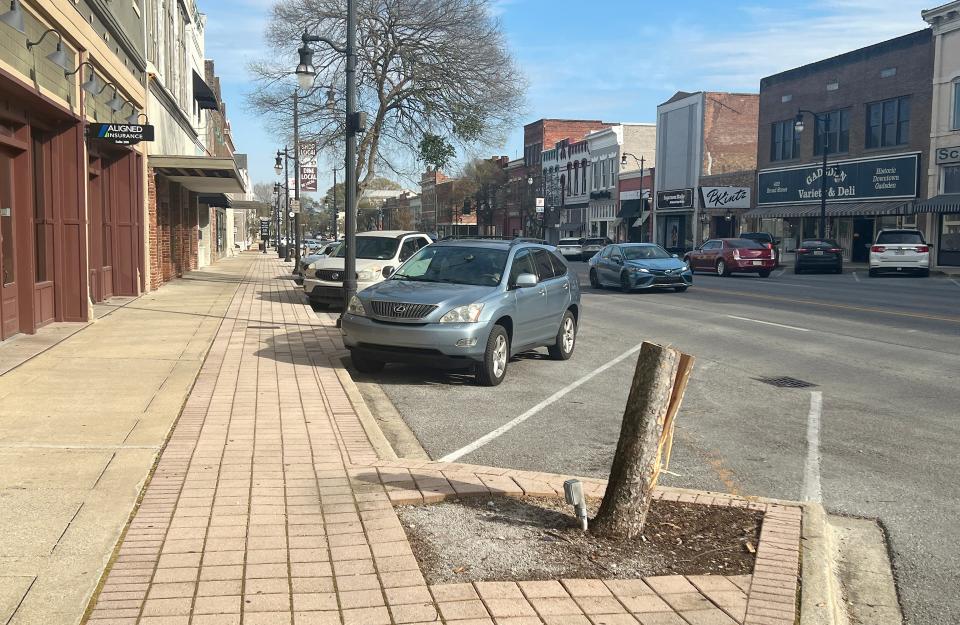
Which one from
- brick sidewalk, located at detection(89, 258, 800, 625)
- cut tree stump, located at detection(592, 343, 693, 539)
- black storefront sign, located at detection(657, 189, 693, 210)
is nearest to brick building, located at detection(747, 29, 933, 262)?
black storefront sign, located at detection(657, 189, 693, 210)

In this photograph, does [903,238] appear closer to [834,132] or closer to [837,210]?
[837,210]

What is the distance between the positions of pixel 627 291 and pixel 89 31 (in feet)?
49.7

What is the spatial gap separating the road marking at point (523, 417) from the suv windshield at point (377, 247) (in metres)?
8.60

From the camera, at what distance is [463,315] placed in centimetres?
985

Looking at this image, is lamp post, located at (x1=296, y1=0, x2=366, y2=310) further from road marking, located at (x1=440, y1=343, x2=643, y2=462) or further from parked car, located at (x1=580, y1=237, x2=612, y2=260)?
parked car, located at (x1=580, y1=237, x2=612, y2=260)

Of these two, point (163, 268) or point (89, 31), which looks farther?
point (163, 268)

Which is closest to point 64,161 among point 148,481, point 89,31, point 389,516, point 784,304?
point 89,31

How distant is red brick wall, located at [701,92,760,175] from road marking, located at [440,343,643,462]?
52.1m

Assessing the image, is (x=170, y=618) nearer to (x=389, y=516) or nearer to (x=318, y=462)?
(x=389, y=516)

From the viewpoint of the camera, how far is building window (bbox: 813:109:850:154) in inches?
1827

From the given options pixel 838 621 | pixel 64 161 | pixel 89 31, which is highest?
pixel 89 31

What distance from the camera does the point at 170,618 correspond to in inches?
147

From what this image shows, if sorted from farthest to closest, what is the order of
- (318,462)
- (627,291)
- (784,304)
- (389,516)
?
(627,291)
(784,304)
(318,462)
(389,516)

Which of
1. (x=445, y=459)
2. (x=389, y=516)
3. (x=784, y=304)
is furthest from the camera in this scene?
(x=784, y=304)
